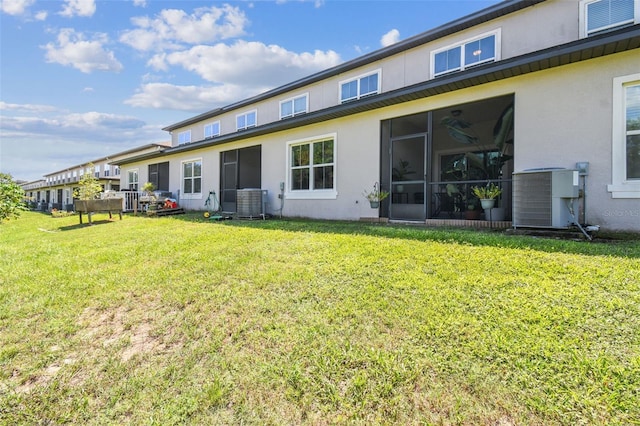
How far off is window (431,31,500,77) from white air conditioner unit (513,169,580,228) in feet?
13.4

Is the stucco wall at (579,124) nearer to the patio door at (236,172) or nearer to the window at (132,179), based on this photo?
the patio door at (236,172)

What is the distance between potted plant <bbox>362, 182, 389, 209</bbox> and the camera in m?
9.35

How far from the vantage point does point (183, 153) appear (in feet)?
57.7

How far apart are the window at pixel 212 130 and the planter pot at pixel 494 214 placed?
1451cm

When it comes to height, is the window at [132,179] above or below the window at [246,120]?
below

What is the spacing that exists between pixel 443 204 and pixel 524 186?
501 centimetres

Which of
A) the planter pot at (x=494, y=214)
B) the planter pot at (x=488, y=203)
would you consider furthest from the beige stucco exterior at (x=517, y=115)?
the planter pot at (x=494, y=214)

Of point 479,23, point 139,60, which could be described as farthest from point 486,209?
point 139,60

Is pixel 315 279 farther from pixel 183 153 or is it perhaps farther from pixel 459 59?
pixel 183 153

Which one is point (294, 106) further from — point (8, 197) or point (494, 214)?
point (8, 197)

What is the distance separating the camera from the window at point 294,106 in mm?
13016

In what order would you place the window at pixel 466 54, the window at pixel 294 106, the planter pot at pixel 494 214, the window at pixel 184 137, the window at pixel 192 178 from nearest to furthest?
the planter pot at pixel 494 214 → the window at pixel 466 54 → the window at pixel 294 106 → the window at pixel 192 178 → the window at pixel 184 137

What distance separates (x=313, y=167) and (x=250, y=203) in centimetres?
267

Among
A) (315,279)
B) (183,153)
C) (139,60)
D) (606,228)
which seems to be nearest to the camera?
(315,279)
